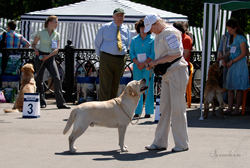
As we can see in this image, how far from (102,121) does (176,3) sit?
25.4 meters

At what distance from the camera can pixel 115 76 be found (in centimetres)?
909

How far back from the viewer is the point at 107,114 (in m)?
6.03

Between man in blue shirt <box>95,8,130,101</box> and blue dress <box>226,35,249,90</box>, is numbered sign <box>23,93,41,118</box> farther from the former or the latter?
blue dress <box>226,35,249,90</box>

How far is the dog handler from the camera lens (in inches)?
233

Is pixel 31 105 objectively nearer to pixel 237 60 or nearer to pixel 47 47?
pixel 47 47

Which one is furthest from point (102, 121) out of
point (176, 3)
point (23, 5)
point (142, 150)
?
point (23, 5)

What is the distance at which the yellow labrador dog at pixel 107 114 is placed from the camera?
5.84 meters

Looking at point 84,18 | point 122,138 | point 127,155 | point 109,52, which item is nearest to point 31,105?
point 109,52

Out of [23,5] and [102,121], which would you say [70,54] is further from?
[23,5]

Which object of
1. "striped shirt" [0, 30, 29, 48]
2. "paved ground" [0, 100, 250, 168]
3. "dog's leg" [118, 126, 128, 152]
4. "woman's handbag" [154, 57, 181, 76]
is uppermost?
"striped shirt" [0, 30, 29, 48]

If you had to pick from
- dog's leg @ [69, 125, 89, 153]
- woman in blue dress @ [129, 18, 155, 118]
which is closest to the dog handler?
dog's leg @ [69, 125, 89, 153]

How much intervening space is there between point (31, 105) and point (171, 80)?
425 cm

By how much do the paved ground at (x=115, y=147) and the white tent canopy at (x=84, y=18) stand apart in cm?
734

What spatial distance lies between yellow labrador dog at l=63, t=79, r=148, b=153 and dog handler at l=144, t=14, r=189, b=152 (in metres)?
0.41
